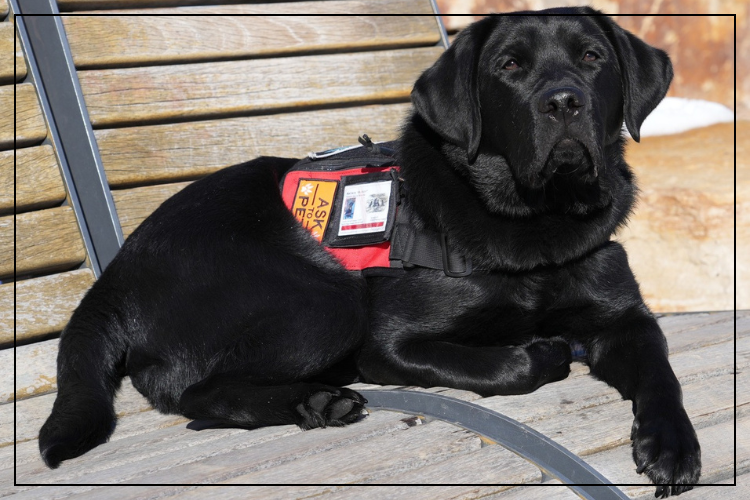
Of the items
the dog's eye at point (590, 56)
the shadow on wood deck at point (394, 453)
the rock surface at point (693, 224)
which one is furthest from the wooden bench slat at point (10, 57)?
the rock surface at point (693, 224)

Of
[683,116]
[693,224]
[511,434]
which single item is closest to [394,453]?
[511,434]

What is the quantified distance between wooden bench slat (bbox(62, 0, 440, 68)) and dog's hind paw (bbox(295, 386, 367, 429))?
6.66ft

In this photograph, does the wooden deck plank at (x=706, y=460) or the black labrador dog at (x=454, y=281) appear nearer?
the wooden deck plank at (x=706, y=460)

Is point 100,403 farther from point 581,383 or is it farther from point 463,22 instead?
point 463,22

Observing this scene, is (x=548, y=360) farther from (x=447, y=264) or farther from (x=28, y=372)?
(x=28, y=372)

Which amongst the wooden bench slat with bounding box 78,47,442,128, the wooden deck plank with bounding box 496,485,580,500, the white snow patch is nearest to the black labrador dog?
the wooden deck plank with bounding box 496,485,580,500

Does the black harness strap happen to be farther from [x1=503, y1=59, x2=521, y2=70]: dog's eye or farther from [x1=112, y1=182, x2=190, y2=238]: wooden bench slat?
[x1=112, y1=182, x2=190, y2=238]: wooden bench slat

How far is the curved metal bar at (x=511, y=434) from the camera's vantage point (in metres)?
1.76

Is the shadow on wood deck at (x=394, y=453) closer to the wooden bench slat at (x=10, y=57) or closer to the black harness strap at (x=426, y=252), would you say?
the black harness strap at (x=426, y=252)

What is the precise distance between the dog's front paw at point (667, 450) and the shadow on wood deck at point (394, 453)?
0.10 ft

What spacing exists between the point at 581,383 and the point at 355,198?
91 cm

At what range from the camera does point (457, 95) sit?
7.82ft

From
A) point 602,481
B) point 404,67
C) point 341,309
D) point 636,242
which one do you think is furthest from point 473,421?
point 636,242

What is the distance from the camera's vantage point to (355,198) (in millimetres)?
2553
